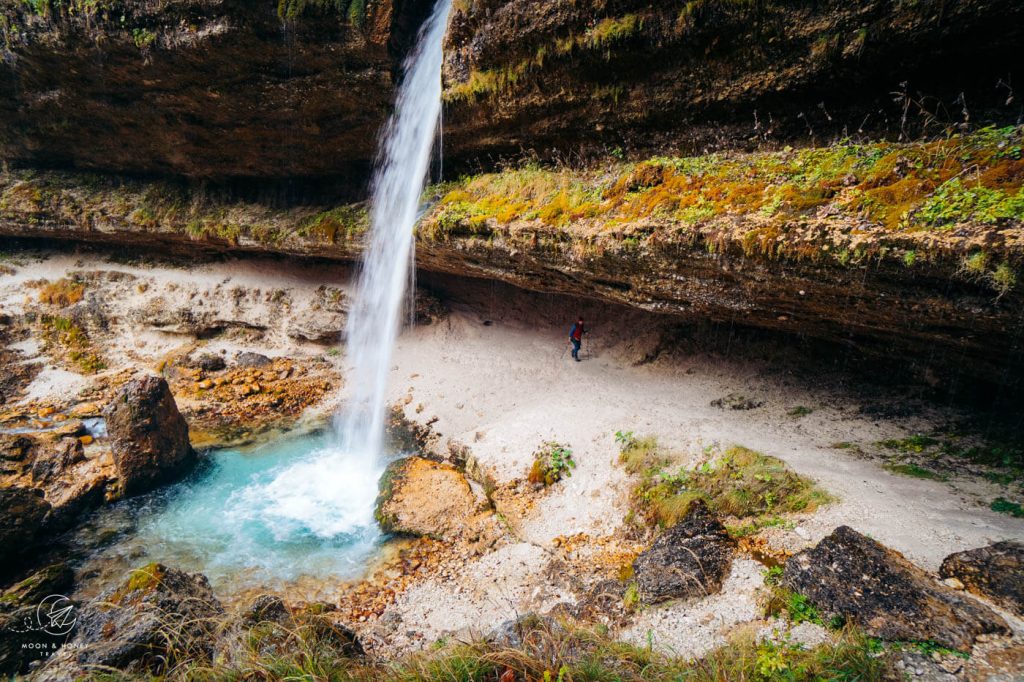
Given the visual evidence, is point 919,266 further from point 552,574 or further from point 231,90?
point 231,90

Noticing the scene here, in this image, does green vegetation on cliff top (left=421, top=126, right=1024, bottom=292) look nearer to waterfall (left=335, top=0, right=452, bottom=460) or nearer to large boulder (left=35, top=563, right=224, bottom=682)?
waterfall (left=335, top=0, right=452, bottom=460)

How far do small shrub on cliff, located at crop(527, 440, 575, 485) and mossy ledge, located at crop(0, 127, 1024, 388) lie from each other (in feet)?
11.1

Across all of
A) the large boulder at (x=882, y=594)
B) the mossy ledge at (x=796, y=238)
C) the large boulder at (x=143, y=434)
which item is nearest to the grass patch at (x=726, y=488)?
the large boulder at (x=882, y=594)

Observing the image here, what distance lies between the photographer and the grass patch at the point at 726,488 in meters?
5.99

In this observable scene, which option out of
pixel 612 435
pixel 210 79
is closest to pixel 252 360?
pixel 210 79

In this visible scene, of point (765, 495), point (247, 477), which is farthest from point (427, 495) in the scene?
point (765, 495)

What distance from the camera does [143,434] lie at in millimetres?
9133

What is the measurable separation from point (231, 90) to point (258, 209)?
14.2 ft

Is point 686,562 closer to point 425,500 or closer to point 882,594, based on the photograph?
point 882,594

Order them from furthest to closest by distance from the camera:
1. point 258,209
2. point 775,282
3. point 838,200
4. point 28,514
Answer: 1. point 258,209
2. point 28,514
3. point 775,282
4. point 838,200

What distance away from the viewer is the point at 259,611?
5.00 m

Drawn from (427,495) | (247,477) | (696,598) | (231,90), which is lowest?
(247,477)

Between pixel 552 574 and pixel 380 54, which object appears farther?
pixel 380 54

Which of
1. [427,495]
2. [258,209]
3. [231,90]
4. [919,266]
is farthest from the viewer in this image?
[258,209]
